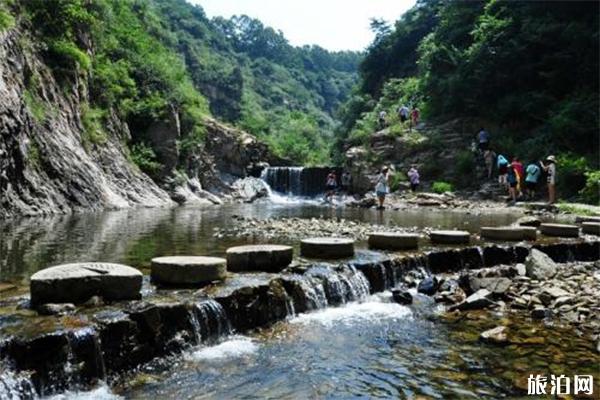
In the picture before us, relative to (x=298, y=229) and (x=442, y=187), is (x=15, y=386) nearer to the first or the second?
(x=298, y=229)

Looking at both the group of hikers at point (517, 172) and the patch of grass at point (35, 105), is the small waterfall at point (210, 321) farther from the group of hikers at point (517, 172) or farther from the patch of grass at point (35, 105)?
the group of hikers at point (517, 172)

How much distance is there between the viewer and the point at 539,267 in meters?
10.6

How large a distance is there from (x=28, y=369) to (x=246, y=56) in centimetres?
12205

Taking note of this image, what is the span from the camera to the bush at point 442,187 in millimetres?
30281

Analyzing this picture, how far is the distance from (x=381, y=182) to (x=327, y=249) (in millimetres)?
14031

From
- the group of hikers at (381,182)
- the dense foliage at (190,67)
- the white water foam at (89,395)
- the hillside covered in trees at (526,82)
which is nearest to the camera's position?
the white water foam at (89,395)

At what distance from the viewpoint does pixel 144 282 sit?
784 cm

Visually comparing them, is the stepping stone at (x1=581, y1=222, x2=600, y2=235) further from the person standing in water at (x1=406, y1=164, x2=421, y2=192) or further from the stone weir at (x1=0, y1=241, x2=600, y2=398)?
the person standing in water at (x1=406, y1=164, x2=421, y2=192)

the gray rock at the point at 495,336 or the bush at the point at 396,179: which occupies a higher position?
the bush at the point at 396,179

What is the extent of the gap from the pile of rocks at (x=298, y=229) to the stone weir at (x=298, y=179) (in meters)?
22.8

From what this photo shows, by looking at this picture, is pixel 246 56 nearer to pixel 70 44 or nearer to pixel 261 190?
pixel 261 190

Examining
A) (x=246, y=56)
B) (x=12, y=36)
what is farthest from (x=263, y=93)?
(x=12, y=36)

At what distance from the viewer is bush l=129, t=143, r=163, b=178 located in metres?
32.6

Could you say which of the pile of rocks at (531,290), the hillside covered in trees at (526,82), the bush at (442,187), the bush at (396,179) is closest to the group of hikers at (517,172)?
the hillside covered in trees at (526,82)
